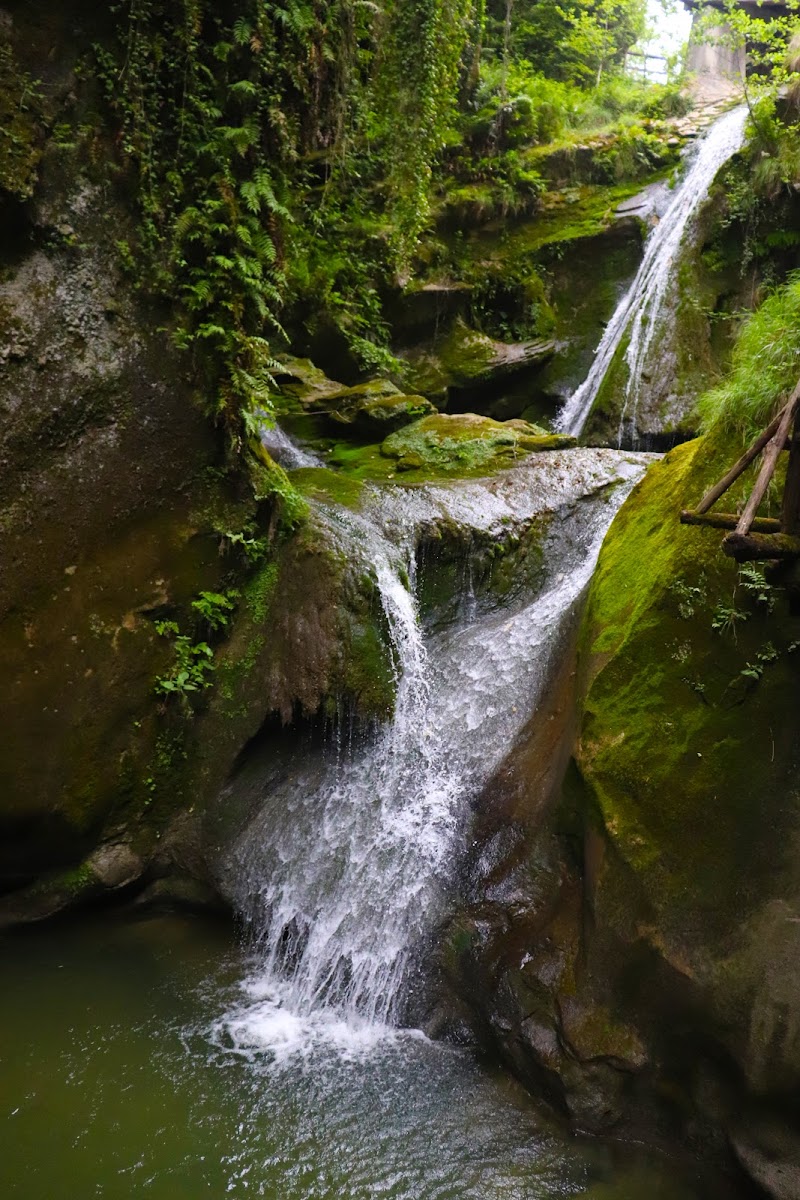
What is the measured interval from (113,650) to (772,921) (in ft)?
16.2

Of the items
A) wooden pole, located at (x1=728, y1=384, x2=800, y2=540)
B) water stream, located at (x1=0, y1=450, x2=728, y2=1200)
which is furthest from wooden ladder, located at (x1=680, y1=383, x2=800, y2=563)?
water stream, located at (x1=0, y1=450, x2=728, y2=1200)

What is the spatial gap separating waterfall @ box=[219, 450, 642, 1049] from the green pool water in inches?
11.4

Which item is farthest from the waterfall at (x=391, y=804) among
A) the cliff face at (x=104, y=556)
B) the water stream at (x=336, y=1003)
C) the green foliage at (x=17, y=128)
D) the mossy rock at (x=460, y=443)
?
the green foliage at (x=17, y=128)

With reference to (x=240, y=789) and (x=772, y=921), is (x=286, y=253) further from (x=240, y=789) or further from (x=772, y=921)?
(x=772, y=921)

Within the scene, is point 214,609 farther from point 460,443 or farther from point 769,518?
point 769,518

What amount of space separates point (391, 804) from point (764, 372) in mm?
3863

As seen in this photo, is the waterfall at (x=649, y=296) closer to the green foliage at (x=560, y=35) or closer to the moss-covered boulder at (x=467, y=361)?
the moss-covered boulder at (x=467, y=361)

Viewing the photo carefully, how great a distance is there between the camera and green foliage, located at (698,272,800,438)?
4328 millimetres

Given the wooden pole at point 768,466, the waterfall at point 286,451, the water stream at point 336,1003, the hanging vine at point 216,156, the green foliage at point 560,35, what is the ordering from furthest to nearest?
the green foliage at point 560,35
the waterfall at point 286,451
the hanging vine at point 216,156
the water stream at point 336,1003
the wooden pole at point 768,466

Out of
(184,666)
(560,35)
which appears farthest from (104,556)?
(560,35)

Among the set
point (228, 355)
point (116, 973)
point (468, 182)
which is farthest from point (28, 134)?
point (468, 182)

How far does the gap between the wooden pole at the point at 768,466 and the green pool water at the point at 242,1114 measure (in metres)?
3.21

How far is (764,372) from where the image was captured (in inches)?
175

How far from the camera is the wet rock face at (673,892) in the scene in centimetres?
367
